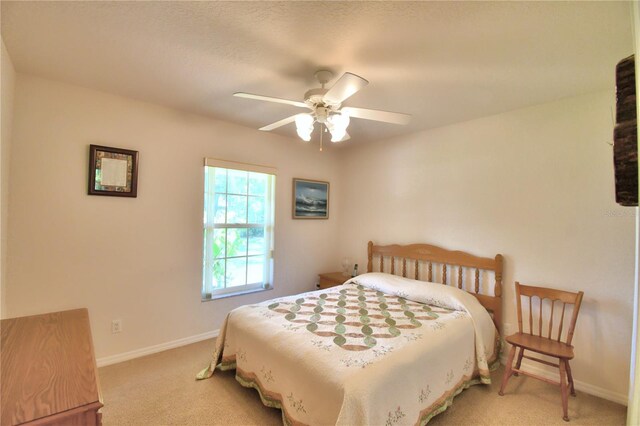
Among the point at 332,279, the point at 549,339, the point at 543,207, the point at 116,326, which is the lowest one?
the point at 116,326

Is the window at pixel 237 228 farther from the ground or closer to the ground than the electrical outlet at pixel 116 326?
farther from the ground

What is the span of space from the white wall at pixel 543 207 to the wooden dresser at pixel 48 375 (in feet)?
10.1

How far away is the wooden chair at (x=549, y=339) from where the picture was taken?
77.3 inches

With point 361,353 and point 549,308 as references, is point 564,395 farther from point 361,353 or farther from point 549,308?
point 361,353

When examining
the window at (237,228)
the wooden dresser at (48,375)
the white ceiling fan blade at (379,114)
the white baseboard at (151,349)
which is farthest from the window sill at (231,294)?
the white ceiling fan blade at (379,114)

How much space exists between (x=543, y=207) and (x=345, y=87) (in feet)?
7.02

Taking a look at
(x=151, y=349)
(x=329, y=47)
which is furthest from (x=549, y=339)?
(x=151, y=349)

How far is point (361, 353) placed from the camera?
5.39 feet

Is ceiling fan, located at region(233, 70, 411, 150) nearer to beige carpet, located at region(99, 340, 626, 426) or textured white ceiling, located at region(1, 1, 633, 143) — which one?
textured white ceiling, located at region(1, 1, 633, 143)

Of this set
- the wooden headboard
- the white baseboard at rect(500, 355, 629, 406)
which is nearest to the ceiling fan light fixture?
the wooden headboard

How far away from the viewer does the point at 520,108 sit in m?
2.60

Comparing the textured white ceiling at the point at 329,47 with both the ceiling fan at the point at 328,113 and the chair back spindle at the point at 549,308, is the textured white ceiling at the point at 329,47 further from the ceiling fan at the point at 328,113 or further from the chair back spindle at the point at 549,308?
the chair back spindle at the point at 549,308

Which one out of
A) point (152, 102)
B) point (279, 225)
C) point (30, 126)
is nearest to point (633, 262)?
→ point (279, 225)

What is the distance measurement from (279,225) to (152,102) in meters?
1.90
